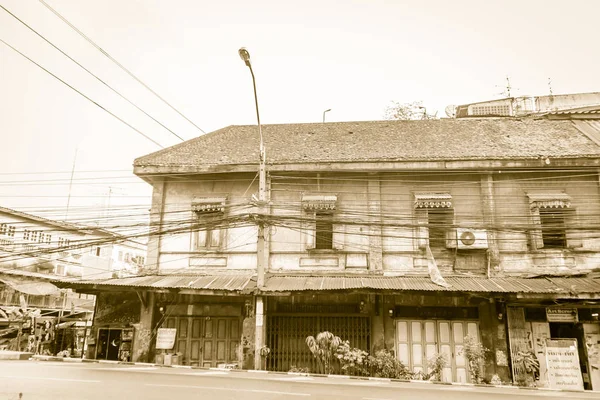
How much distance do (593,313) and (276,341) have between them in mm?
9744

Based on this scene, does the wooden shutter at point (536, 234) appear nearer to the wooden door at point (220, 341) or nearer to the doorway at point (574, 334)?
the doorway at point (574, 334)

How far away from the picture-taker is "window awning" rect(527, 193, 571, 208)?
1489 centimetres

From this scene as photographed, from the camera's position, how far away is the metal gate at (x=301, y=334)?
14.7 m

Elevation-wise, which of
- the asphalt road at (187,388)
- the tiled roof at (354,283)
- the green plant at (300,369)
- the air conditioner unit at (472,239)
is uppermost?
the air conditioner unit at (472,239)

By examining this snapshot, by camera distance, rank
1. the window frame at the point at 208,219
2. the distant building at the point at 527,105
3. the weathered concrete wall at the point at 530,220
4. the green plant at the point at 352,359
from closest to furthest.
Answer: the green plant at the point at 352,359, the weathered concrete wall at the point at 530,220, the window frame at the point at 208,219, the distant building at the point at 527,105

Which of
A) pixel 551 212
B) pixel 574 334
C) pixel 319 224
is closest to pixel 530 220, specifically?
pixel 551 212

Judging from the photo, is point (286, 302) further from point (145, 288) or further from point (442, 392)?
point (442, 392)

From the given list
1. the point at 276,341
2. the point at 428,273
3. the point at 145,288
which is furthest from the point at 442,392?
the point at 145,288

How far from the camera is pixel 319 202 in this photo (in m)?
15.7

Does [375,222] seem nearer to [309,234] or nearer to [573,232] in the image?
[309,234]

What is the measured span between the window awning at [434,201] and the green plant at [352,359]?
16.9 feet

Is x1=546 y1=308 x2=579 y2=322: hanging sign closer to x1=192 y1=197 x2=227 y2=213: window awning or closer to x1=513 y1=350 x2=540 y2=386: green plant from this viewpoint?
x1=513 y1=350 x2=540 y2=386: green plant

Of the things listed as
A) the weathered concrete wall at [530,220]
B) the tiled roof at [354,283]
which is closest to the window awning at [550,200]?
the weathered concrete wall at [530,220]

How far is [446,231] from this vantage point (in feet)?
49.9
